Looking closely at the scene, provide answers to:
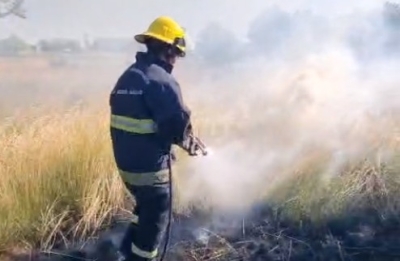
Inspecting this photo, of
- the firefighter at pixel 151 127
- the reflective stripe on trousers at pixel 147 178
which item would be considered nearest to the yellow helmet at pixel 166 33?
the firefighter at pixel 151 127

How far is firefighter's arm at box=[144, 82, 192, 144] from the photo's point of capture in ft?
16.4

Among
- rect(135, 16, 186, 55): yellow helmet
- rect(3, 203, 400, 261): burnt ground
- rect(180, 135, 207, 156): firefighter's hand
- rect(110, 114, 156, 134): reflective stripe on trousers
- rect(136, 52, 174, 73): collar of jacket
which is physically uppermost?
Result: rect(135, 16, 186, 55): yellow helmet

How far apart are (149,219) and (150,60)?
118 cm

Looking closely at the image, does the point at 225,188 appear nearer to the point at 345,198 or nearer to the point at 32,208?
the point at 345,198

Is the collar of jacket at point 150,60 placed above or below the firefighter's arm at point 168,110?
above

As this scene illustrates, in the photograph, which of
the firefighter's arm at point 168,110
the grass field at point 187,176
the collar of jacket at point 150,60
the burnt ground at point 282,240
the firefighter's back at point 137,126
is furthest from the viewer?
the grass field at point 187,176

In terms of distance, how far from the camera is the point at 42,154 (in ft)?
21.0

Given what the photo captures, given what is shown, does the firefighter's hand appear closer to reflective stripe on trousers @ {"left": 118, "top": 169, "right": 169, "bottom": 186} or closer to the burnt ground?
reflective stripe on trousers @ {"left": 118, "top": 169, "right": 169, "bottom": 186}

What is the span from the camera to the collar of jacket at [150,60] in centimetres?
523

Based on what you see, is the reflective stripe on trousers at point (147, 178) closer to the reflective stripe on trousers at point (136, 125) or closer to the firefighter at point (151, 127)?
the firefighter at point (151, 127)

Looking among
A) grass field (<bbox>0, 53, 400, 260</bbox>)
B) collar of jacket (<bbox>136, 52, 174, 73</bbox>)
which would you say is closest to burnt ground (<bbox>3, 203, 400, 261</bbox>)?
grass field (<bbox>0, 53, 400, 260</bbox>)

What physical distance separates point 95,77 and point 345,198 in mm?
10972

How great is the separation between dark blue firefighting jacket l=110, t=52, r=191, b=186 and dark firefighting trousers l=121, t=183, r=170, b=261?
0.26 feet

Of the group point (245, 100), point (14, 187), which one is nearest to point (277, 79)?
point (245, 100)
